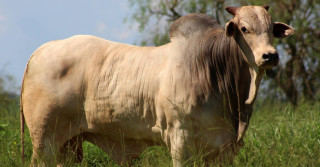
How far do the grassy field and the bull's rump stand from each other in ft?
1.18

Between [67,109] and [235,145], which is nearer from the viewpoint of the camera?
[235,145]

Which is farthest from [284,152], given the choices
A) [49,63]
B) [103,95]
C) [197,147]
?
[49,63]

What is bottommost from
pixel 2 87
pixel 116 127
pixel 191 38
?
pixel 2 87

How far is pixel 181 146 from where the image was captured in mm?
3803

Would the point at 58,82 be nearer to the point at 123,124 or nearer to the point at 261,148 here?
the point at 123,124

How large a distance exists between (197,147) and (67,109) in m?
1.31

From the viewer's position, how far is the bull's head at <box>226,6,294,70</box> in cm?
350

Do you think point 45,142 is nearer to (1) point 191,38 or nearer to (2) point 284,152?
(1) point 191,38

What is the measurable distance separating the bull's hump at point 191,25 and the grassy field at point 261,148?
99 cm

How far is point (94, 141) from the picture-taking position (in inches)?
178

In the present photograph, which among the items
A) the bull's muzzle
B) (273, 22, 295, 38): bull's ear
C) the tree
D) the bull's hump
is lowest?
the tree

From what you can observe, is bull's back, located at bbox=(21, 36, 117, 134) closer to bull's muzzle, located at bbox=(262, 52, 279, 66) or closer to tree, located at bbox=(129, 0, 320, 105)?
bull's muzzle, located at bbox=(262, 52, 279, 66)

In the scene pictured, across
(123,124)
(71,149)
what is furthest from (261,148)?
(71,149)

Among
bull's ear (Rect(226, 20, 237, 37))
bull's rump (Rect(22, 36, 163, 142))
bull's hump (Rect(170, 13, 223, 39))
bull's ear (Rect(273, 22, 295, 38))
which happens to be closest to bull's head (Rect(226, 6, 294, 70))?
bull's ear (Rect(226, 20, 237, 37))
